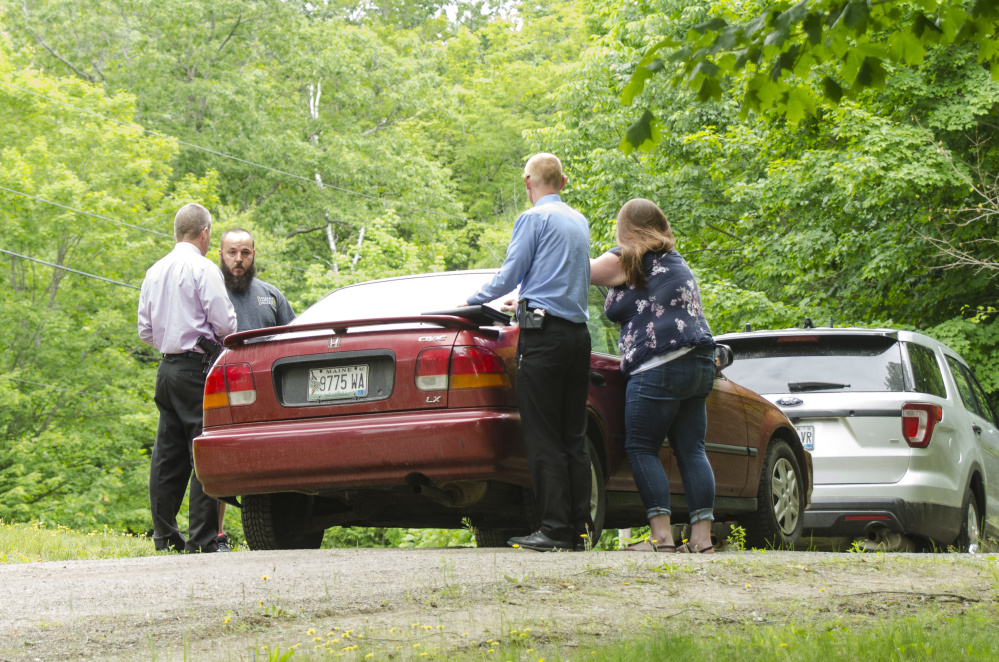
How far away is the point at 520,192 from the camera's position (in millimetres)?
43656

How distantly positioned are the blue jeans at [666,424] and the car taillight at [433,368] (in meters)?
1.11

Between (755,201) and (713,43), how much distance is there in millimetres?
14549

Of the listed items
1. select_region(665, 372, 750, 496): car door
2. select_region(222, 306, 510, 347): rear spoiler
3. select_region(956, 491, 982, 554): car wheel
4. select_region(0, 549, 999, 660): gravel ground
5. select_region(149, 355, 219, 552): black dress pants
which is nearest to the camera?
select_region(0, 549, 999, 660): gravel ground

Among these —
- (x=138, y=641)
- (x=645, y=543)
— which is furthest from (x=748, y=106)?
(x=138, y=641)

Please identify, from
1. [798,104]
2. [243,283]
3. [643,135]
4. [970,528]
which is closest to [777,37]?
[643,135]

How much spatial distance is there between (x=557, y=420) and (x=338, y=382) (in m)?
1.07

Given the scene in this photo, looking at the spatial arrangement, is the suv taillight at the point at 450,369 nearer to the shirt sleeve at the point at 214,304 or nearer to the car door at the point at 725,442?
the car door at the point at 725,442

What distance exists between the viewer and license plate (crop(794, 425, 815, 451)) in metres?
8.23

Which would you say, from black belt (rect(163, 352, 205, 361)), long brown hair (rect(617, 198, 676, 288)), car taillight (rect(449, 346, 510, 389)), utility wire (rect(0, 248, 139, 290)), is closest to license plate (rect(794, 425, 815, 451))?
long brown hair (rect(617, 198, 676, 288))

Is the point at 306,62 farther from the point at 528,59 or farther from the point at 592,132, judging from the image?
the point at 592,132

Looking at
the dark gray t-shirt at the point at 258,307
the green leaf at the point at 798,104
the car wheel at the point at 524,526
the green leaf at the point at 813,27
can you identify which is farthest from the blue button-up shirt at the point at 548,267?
the dark gray t-shirt at the point at 258,307

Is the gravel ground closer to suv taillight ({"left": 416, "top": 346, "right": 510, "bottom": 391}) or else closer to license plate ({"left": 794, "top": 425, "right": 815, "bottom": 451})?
suv taillight ({"left": 416, "top": 346, "right": 510, "bottom": 391})

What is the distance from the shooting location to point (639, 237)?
5.97 m

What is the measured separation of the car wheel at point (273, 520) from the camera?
6.11m
